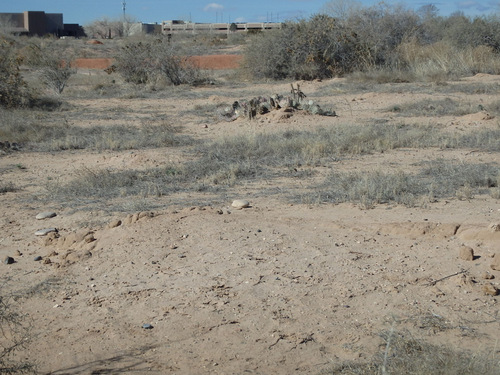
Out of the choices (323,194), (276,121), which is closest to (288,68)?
(276,121)

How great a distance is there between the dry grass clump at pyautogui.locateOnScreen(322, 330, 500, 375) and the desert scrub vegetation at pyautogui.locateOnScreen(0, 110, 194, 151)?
8.17 metres

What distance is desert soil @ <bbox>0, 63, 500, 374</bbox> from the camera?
438 cm

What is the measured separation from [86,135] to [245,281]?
8.22 m

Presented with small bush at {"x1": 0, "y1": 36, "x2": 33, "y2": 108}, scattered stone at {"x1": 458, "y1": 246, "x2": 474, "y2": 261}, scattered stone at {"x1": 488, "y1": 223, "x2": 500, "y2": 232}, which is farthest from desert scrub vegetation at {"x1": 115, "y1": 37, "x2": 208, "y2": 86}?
scattered stone at {"x1": 458, "y1": 246, "x2": 474, "y2": 261}

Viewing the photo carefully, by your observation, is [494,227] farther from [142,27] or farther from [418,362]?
[142,27]

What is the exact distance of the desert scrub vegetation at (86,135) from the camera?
11516 millimetres

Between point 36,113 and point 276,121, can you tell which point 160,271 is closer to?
point 276,121

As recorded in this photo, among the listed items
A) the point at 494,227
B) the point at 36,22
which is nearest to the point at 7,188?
the point at 494,227

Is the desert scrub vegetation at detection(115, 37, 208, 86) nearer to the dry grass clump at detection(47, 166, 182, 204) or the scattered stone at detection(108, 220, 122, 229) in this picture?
the dry grass clump at detection(47, 166, 182, 204)

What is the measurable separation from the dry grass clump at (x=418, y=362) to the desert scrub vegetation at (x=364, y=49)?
715 inches

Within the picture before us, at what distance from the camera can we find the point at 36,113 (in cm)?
1569

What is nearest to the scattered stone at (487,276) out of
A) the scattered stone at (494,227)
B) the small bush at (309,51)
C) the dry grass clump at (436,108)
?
the scattered stone at (494,227)

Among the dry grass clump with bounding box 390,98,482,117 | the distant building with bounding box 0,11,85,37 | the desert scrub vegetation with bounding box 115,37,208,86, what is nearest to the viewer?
the dry grass clump with bounding box 390,98,482,117

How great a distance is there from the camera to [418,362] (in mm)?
3322
